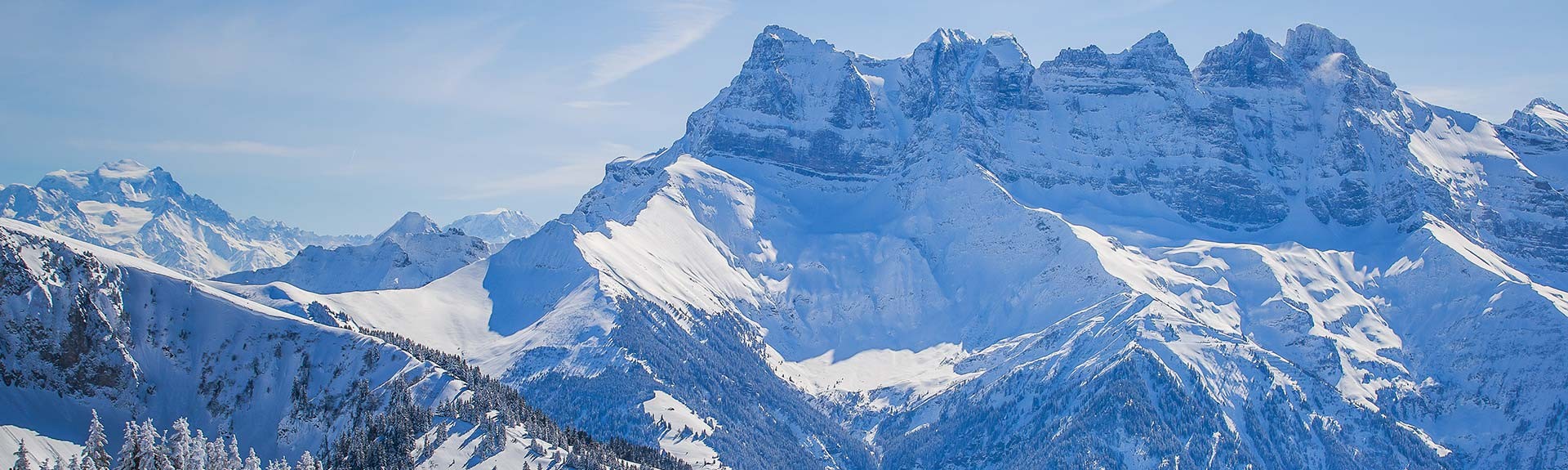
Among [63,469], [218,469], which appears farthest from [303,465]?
[63,469]

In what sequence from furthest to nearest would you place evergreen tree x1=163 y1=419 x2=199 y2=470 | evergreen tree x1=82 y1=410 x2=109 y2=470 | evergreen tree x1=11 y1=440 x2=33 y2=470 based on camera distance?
evergreen tree x1=163 y1=419 x2=199 y2=470
evergreen tree x1=82 y1=410 x2=109 y2=470
evergreen tree x1=11 y1=440 x2=33 y2=470

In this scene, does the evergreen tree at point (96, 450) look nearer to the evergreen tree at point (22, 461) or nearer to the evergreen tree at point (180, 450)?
the evergreen tree at point (22, 461)

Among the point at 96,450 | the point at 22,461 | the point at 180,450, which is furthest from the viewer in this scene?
the point at 180,450

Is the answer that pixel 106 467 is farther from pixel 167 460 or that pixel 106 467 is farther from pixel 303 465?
pixel 303 465

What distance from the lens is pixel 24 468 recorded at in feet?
577

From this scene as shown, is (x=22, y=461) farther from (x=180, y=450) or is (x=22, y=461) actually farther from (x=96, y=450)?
(x=180, y=450)

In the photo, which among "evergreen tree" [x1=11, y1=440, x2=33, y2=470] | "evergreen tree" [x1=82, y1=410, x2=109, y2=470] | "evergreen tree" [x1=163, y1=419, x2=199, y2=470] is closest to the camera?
"evergreen tree" [x1=11, y1=440, x2=33, y2=470]

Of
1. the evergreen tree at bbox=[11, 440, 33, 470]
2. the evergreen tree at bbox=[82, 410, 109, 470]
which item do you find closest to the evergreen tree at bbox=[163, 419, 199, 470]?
the evergreen tree at bbox=[82, 410, 109, 470]

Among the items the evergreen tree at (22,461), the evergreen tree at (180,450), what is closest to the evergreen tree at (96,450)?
the evergreen tree at (22,461)

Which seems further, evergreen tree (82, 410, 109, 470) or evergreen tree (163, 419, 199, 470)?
evergreen tree (163, 419, 199, 470)

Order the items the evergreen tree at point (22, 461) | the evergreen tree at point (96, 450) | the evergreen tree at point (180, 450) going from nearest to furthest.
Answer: the evergreen tree at point (22, 461)
the evergreen tree at point (96, 450)
the evergreen tree at point (180, 450)

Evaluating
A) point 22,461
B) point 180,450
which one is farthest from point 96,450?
point 180,450

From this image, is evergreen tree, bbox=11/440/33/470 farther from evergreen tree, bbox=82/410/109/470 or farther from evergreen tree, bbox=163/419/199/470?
evergreen tree, bbox=163/419/199/470

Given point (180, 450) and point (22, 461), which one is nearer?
point (22, 461)
